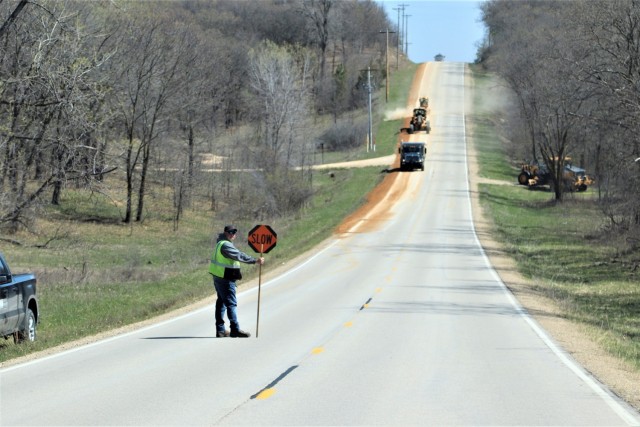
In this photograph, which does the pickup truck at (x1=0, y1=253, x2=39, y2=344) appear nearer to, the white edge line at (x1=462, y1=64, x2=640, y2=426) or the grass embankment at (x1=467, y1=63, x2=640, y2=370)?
the white edge line at (x1=462, y1=64, x2=640, y2=426)

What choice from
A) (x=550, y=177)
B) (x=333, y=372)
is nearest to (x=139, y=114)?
(x=550, y=177)

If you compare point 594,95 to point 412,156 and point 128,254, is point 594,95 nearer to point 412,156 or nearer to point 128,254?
point 128,254

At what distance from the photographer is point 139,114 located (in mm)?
61688

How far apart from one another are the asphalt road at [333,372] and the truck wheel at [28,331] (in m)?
1.72

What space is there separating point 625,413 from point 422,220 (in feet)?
151

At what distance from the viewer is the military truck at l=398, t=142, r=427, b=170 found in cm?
7862

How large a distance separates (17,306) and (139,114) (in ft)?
154

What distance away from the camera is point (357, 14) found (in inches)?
6284

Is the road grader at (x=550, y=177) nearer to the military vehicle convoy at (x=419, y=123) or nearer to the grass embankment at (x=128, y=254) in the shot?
the grass embankment at (x=128, y=254)

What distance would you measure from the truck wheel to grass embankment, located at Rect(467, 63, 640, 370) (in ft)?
34.9

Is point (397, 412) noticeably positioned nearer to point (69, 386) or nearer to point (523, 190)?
point (69, 386)

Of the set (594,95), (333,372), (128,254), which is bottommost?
(128,254)

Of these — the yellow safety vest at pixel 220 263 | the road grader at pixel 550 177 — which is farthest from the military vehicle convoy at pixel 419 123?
the yellow safety vest at pixel 220 263

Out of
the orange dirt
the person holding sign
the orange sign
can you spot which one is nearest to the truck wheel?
the person holding sign
